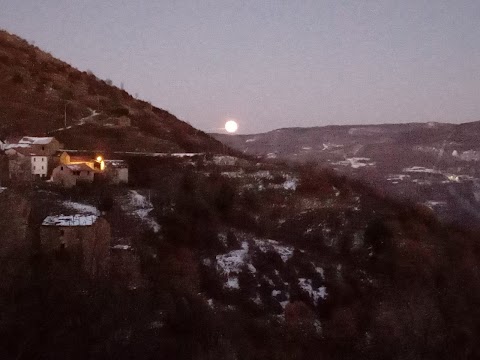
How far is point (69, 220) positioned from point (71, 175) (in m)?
8.01

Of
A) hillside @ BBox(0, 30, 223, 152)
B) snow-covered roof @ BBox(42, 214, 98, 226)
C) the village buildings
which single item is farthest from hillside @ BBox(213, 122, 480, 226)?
snow-covered roof @ BBox(42, 214, 98, 226)

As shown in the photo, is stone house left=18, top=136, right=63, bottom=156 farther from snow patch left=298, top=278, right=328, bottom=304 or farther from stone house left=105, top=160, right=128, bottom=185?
snow patch left=298, top=278, right=328, bottom=304

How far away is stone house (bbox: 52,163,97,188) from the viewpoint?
113 feet

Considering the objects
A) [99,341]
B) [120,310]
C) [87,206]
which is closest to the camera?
[99,341]

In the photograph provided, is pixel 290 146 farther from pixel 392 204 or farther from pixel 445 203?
pixel 392 204

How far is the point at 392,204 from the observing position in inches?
1790

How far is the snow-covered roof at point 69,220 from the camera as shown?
2683 centimetres

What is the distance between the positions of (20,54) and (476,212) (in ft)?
200

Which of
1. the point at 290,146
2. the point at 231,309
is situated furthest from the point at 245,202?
the point at 290,146

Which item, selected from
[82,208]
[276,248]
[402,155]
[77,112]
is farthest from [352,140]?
[82,208]

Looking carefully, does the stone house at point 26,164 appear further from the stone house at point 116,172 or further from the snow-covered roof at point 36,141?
the stone house at point 116,172

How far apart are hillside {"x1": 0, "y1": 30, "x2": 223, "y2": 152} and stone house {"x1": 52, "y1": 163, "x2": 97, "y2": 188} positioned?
973cm

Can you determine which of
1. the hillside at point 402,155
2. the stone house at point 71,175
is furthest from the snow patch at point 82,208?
the hillside at point 402,155

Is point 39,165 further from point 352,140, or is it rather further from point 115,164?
point 352,140
